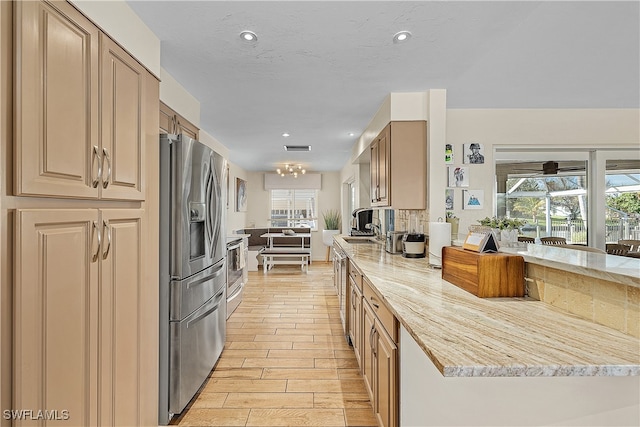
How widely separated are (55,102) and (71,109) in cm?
9

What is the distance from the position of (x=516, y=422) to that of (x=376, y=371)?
34.8 inches

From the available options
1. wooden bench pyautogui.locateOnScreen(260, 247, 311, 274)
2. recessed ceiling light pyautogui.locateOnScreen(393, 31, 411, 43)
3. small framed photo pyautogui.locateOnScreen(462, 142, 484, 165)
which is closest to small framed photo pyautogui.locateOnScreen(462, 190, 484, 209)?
small framed photo pyautogui.locateOnScreen(462, 142, 484, 165)

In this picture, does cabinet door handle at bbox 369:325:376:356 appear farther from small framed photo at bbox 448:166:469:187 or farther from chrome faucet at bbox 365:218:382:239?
chrome faucet at bbox 365:218:382:239

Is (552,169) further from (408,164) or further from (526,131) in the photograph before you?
(408,164)

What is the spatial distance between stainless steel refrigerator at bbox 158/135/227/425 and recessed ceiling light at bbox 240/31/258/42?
0.73 meters

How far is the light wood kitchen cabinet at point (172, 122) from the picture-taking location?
2.45m

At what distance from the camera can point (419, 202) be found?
2938mm

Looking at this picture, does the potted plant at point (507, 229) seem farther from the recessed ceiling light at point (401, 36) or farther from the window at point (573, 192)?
the window at point (573, 192)

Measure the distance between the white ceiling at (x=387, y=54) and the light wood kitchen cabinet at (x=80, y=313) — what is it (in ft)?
4.08

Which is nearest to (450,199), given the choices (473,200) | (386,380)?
(473,200)

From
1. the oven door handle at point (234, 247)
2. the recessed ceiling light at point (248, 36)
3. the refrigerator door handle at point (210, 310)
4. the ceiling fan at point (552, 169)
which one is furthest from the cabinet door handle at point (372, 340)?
the ceiling fan at point (552, 169)

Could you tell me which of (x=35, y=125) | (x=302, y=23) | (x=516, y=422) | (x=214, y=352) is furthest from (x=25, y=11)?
(x=214, y=352)

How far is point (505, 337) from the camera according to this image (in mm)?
1006

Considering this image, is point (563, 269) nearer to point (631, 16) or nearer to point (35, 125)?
→ point (631, 16)
